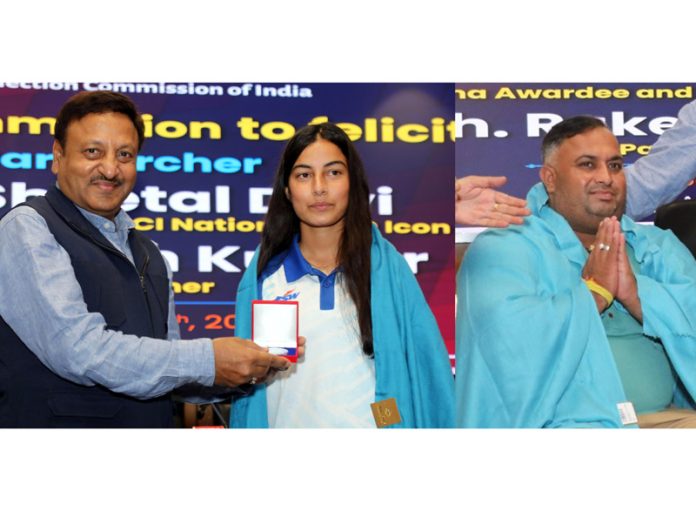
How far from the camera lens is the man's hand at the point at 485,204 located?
355 centimetres

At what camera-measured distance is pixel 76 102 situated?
122 inches

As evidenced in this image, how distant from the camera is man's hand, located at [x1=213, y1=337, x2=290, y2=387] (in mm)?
2949

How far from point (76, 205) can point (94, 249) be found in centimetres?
21

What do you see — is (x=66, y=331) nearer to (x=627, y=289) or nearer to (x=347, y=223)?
(x=347, y=223)

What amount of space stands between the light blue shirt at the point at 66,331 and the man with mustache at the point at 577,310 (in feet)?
3.83

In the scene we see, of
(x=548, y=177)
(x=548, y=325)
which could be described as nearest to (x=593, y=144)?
(x=548, y=177)

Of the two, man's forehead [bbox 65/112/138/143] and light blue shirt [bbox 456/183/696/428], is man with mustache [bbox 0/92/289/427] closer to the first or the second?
man's forehead [bbox 65/112/138/143]

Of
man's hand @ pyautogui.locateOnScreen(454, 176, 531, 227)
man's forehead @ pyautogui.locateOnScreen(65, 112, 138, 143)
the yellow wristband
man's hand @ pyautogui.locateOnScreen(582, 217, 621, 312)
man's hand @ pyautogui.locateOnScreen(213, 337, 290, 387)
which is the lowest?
man's hand @ pyautogui.locateOnScreen(213, 337, 290, 387)

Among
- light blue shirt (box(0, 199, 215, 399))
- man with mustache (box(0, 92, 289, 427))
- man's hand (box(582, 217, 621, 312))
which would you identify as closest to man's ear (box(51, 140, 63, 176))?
man with mustache (box(0, 92, 289, 427))

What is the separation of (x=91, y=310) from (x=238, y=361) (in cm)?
52

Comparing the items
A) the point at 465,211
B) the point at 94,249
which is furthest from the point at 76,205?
the point at 465,211

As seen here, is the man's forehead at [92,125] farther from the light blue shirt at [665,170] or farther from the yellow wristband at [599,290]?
the light blue shirt at [665,170]

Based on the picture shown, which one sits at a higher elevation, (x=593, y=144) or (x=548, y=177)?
(x=593, y=144)

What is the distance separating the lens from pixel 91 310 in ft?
9.66
